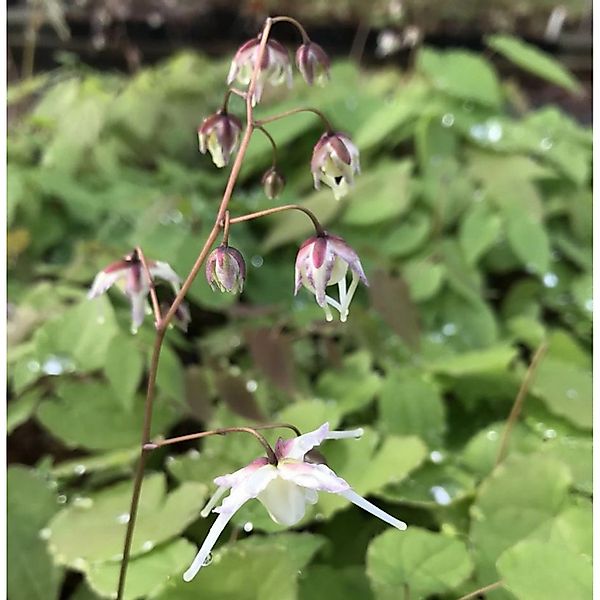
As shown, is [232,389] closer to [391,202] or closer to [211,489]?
[211,489]

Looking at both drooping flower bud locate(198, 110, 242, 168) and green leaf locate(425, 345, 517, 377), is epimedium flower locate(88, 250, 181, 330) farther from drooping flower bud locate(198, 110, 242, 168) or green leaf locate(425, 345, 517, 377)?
green leaf locate(425, 345, 517, 377)

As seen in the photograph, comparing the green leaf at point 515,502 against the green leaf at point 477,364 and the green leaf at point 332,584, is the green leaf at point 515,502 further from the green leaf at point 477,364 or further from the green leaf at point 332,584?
the green leaf at point 477,364

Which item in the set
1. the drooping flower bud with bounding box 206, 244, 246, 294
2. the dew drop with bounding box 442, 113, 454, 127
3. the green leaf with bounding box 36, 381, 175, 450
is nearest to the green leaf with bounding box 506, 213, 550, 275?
the dew drop with bounding box 442, 113, 454, 127

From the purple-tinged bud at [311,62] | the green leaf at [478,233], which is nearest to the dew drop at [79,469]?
the purple-tinged bud at [311,62]

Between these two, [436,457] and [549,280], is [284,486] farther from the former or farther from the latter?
[549,280]

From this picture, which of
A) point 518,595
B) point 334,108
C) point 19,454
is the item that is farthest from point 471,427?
point 334,108
